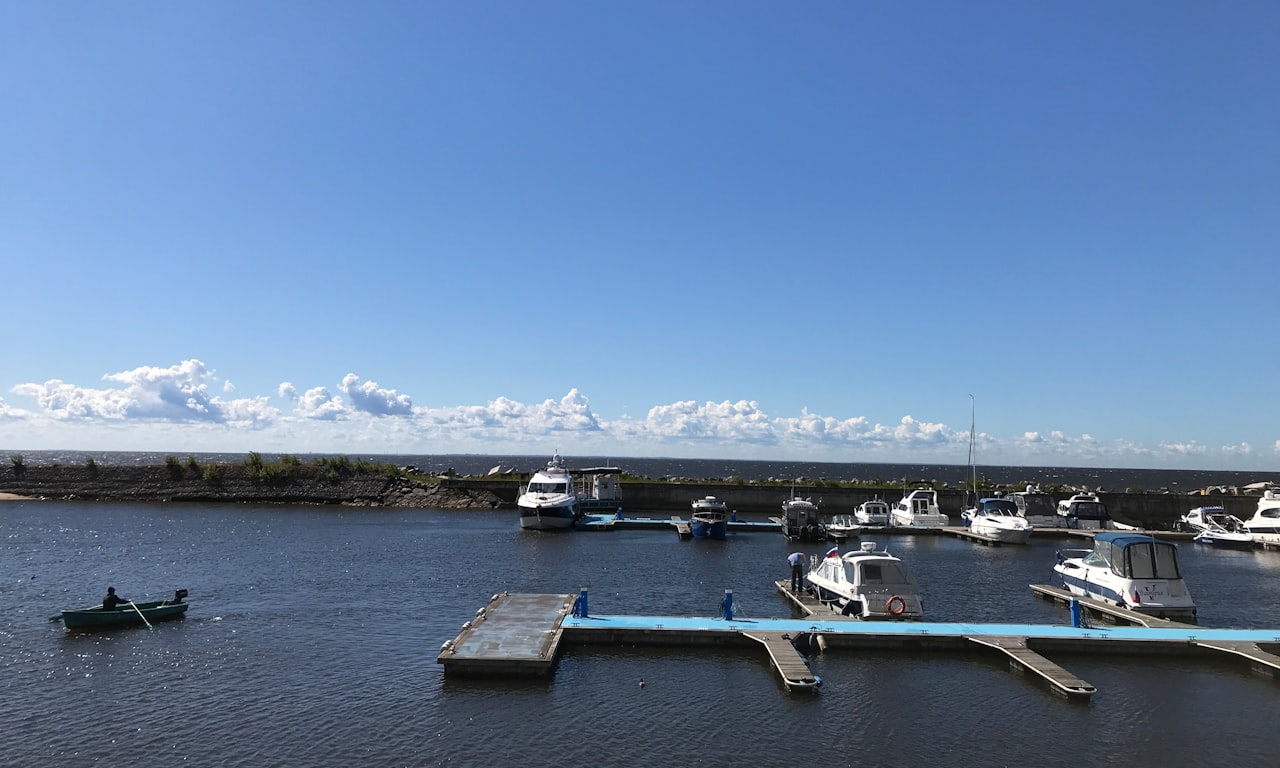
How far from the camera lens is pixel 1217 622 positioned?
34.2 meters

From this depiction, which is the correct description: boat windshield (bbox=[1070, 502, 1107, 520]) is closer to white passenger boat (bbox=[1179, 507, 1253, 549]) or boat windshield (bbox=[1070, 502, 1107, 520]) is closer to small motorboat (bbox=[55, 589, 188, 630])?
white passenger boat (bbox=[1179, 507, 1253, 549])

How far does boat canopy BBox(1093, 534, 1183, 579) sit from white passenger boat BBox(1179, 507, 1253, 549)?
132ft

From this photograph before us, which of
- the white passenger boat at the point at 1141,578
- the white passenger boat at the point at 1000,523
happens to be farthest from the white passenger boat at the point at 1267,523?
the white passenger boat at the point at 1141,578

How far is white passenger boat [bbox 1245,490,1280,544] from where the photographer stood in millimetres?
64062

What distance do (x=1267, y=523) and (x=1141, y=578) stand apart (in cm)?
4462

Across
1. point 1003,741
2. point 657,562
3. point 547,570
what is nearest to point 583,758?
point 1003,741

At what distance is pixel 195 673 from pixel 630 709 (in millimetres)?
14230

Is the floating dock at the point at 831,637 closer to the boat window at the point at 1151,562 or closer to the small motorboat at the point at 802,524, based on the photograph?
the boat window at the point at 1151,562

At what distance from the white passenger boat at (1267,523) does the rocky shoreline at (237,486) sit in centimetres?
7038

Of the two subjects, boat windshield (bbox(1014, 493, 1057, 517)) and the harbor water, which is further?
boat windshield (bbox(1014, 493, 1057, 517))

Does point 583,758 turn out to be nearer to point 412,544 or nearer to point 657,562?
point 657,562

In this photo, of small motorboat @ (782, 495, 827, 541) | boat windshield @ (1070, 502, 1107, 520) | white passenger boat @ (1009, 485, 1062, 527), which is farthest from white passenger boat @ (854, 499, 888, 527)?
boat windshield @ (1070, 502, 1107, 520)

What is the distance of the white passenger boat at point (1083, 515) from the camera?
6962cm

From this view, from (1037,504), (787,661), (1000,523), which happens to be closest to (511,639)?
(787,661)
